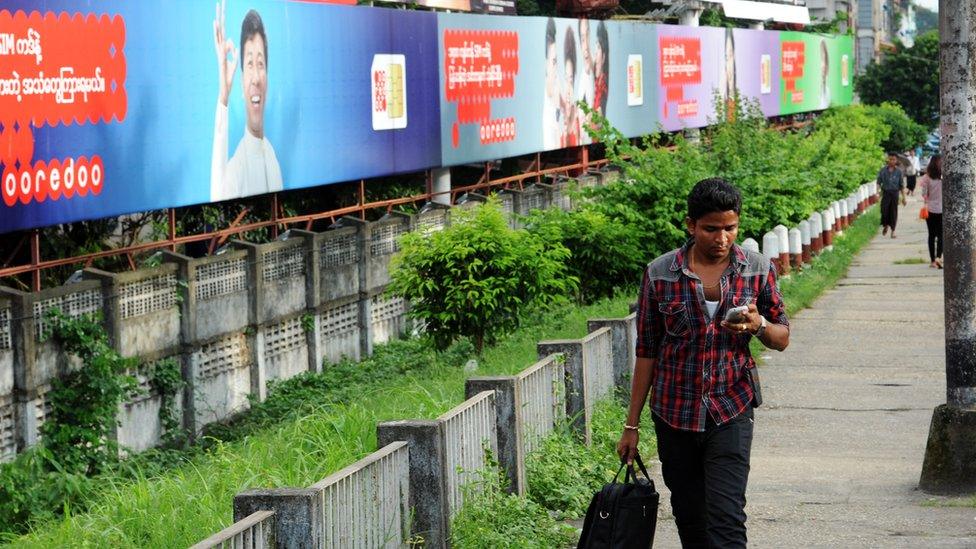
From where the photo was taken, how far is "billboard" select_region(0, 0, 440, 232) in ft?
47.8

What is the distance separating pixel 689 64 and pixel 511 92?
14.5 metres

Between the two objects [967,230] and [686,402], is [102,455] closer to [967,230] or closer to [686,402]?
[967,230]

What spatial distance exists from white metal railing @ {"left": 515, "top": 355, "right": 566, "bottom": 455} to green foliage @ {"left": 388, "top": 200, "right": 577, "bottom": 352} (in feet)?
18.0

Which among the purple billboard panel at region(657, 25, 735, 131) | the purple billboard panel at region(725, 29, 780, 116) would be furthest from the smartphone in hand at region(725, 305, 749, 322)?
the purple billboard panel at region(725, 29, 780, 116)

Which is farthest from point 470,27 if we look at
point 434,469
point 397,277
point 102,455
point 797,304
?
point 434,469

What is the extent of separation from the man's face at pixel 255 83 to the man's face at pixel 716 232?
44.5ft

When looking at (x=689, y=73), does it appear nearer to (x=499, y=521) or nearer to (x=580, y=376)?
(x=580, y=376)

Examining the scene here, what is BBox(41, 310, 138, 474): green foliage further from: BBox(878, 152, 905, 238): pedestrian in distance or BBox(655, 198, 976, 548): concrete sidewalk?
BBox(878, 152, 905, 238): pedestrian in distance

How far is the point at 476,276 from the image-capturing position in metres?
15.1

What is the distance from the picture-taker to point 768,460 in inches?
396

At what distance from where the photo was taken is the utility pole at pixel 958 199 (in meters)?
9.02

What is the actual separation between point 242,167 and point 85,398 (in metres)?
5.84

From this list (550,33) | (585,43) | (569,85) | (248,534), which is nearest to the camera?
(248,534)

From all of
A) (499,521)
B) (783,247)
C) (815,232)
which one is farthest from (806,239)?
(499,521)
